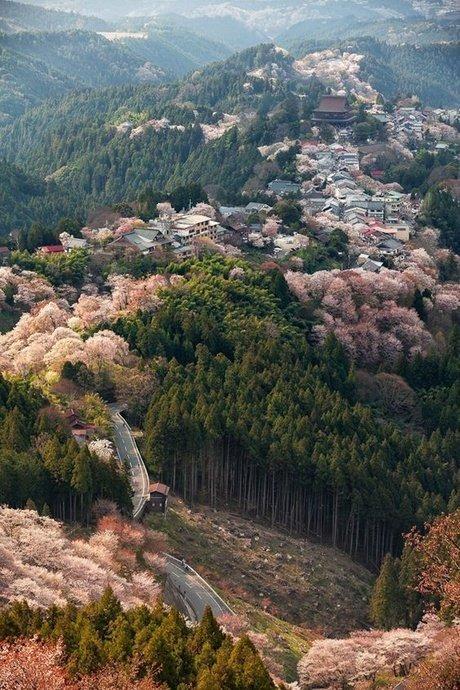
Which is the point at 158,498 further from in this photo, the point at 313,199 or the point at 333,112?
the point at 333,112

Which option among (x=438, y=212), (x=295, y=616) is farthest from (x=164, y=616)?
(x=438, y=212)

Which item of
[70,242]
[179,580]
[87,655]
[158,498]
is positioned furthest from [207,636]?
[70,242]

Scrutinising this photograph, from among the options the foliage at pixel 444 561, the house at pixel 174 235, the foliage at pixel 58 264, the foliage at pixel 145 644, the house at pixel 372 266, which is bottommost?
the house at pixel 372 266

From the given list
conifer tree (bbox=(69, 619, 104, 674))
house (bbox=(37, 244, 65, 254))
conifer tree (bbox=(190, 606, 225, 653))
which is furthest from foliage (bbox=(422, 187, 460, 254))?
conifer tree (bbox=(69, 619, 104, 674))

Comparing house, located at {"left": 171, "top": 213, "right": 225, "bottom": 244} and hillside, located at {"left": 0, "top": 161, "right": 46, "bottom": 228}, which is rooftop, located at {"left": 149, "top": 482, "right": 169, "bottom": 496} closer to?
house, located at {"left": 171, "top": 213, "right": 225, "bottom": 244}

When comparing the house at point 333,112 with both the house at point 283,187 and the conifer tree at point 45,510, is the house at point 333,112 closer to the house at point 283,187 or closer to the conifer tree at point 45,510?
the house at point 283,187

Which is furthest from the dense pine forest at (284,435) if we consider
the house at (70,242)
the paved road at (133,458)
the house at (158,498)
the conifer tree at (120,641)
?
the conifer tree at (120,641)

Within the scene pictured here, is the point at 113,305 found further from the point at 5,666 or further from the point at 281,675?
the point at 5,666
